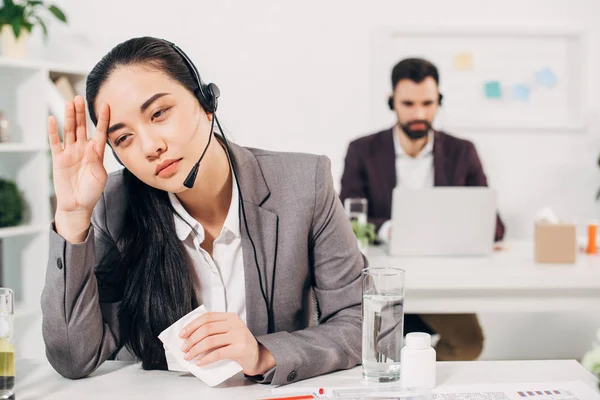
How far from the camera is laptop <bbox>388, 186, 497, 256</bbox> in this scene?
8.55 feet

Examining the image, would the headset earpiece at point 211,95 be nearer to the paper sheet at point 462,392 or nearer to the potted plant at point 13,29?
the paper sheet at point 462,392

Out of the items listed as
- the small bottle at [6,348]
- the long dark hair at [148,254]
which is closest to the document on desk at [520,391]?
the long dark hair at [148,254]

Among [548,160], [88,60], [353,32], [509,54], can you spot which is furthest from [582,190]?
[88,60]

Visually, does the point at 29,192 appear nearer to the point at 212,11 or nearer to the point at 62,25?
the point at 62,25

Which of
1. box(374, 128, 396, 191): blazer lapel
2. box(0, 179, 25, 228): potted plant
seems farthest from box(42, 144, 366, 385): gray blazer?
box(374, 128, 396, 191): blazer lapel

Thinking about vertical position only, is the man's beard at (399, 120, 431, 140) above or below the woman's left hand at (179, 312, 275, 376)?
above

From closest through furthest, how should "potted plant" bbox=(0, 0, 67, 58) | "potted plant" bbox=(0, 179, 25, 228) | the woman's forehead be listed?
the woman's forehead
"potted plant" bbox=(0, 179, 25, 228)
"potted plant" bbox=(0, 0, 67, 58)

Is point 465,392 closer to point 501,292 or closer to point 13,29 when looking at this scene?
point 501,292

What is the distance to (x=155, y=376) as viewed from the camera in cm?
124

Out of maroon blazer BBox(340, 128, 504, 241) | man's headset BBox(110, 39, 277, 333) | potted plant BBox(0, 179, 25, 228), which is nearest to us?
man's headset BBox(110, 39, 277, 333)

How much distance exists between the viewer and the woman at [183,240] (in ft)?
4.17

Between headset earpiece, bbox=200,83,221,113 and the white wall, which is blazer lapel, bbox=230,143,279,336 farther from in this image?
the white wall

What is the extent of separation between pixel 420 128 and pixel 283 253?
96.2 inches

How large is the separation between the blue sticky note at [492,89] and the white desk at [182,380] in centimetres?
281
